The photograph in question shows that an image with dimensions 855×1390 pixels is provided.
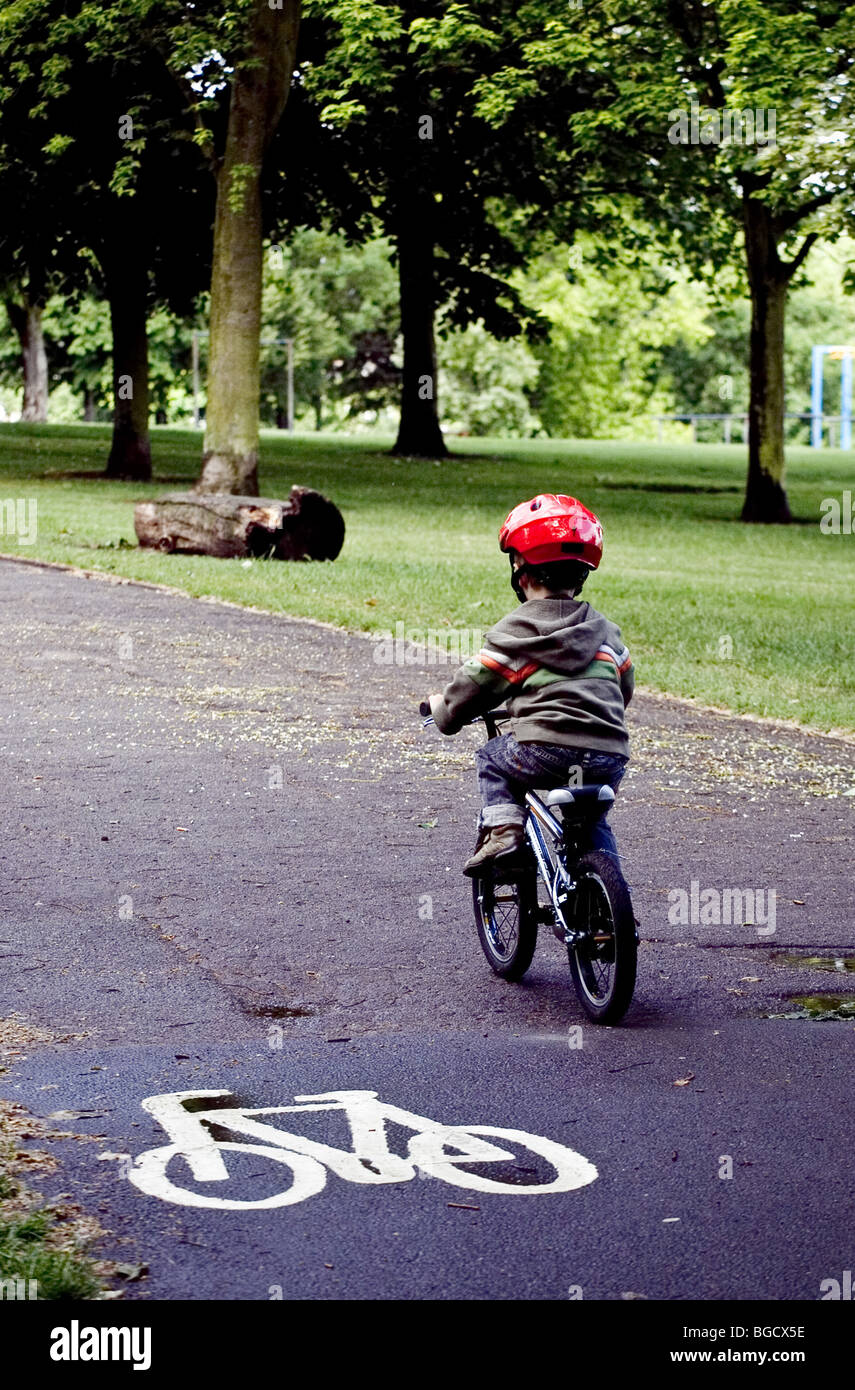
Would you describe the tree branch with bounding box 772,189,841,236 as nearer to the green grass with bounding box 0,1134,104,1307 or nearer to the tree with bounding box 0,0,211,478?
the tree with bounding box 0,0,211,478

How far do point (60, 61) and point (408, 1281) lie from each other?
24.3m

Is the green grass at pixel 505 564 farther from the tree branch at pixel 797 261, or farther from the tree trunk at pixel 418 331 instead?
the tree branch at pixel 797 261

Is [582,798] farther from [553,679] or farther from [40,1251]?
[40,1251]

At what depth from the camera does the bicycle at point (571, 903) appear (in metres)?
5.52

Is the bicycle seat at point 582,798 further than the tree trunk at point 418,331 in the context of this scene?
No

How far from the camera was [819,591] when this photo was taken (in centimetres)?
1900

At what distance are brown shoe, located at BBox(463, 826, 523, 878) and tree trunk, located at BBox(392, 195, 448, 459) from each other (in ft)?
96.6

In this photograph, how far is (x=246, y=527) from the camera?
1961cm

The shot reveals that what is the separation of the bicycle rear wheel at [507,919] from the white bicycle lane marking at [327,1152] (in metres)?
1.20

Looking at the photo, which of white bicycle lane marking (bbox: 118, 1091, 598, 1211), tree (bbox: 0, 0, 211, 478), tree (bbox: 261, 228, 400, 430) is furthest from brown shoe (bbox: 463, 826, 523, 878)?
tree (bbox: 261, 228, 400, 430)

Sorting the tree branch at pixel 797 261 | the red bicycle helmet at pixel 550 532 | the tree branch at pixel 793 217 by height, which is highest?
the tree branch at pixel 793 217

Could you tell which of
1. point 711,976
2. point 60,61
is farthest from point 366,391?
point 711,976

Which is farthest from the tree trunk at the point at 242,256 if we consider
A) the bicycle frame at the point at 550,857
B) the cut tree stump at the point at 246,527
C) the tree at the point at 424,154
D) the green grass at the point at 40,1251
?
the green grass at the point at 40,1251

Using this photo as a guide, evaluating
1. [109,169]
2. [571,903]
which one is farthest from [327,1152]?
[109,169]
